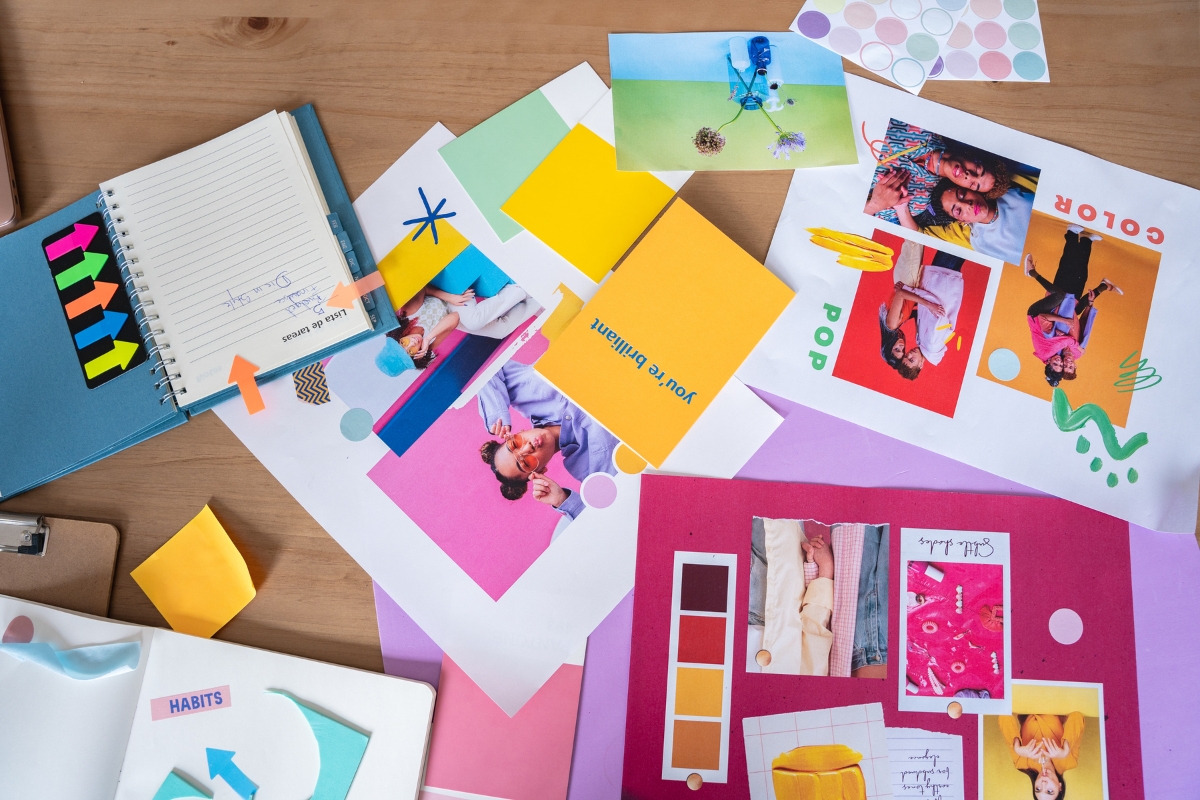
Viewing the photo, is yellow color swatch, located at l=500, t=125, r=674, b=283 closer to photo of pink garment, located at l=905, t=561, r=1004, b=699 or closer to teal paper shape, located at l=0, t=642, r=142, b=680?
photo of pink garment, located at l=905, t=561, r=1004, b=699

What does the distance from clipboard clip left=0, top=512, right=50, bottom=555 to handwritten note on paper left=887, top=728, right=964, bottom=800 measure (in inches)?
29.6

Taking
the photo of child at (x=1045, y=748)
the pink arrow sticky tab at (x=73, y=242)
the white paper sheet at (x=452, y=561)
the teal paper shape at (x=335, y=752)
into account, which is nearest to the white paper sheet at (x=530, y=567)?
the white paper sheet at (x=452, y=561)

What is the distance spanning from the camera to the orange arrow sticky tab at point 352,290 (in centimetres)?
67

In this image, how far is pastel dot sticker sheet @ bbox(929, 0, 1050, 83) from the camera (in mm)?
717

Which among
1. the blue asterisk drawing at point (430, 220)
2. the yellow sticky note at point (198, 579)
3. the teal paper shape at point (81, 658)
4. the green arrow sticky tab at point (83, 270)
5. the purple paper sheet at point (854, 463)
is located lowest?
the teal paper shape at point (81, 658)

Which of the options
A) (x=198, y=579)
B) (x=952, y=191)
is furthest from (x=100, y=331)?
(x=952, y=191)

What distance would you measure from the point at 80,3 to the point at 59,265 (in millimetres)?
287

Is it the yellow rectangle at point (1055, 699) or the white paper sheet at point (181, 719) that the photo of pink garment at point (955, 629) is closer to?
the yellow rectangle at point (1055, 699)

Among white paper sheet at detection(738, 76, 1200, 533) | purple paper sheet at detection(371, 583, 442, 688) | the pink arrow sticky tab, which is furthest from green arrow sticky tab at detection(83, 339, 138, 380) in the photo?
white paper sheet at detection(738, 76, 1200, 533)

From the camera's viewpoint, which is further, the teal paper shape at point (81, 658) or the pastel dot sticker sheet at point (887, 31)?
the pastel dot sticker sheet at point (887, 31)

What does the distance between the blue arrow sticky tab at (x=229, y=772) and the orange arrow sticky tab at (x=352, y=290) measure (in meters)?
0.39

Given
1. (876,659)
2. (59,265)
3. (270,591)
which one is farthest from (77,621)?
(876,659)

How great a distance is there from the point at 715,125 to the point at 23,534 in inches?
28.6

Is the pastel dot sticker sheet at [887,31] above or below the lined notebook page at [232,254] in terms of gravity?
above
